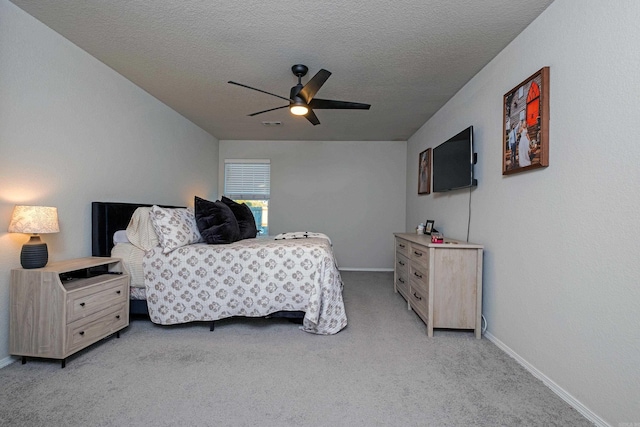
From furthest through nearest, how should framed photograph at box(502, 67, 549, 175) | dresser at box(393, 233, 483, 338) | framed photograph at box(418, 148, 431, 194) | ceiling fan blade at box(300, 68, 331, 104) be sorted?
1. framed photograph at box(418, 148, 431, 194)
2. dresser at box(393, 233, 483, 338)
3. ceiling fan blade at box(300, 68, 331, 104)
4. framed photograph at box(502, 67, 549, 175)

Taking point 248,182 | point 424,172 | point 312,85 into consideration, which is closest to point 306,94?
point 312,85

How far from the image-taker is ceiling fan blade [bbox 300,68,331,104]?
230 centimetres

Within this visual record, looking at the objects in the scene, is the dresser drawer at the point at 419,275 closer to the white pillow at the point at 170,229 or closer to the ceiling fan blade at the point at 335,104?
the ceiling fan blade at the point at 335,104

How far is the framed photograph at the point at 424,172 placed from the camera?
13.3ft

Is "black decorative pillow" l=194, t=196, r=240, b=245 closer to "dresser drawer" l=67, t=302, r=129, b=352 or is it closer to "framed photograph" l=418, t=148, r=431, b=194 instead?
"dresser drawer" l=67, t=302, r=129, b=352

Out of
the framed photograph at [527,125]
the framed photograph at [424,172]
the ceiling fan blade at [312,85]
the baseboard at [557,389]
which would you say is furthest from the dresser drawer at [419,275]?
the ceiling fan blade at [312,85]

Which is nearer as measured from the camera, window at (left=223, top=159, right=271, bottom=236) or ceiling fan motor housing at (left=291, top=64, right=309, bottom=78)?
ceiling fan motor housing at (left=291, top=64, right=309, bottom=78)

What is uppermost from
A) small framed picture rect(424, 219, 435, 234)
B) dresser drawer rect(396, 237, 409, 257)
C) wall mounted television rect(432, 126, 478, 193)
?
wall mounted television rect(432, 126, 478, 193)

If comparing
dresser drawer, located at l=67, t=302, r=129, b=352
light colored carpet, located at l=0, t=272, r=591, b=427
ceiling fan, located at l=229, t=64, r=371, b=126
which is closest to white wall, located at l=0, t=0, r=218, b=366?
dresser drawer, located at l=67, t=302, r=129, b=352

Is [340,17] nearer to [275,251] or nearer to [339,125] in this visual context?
[275,251]

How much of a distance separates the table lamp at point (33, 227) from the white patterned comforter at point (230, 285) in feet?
2.34

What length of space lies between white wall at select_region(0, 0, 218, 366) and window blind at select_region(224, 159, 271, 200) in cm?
191

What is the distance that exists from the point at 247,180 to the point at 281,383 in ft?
13.8

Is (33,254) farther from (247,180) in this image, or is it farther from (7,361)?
(247,180)
